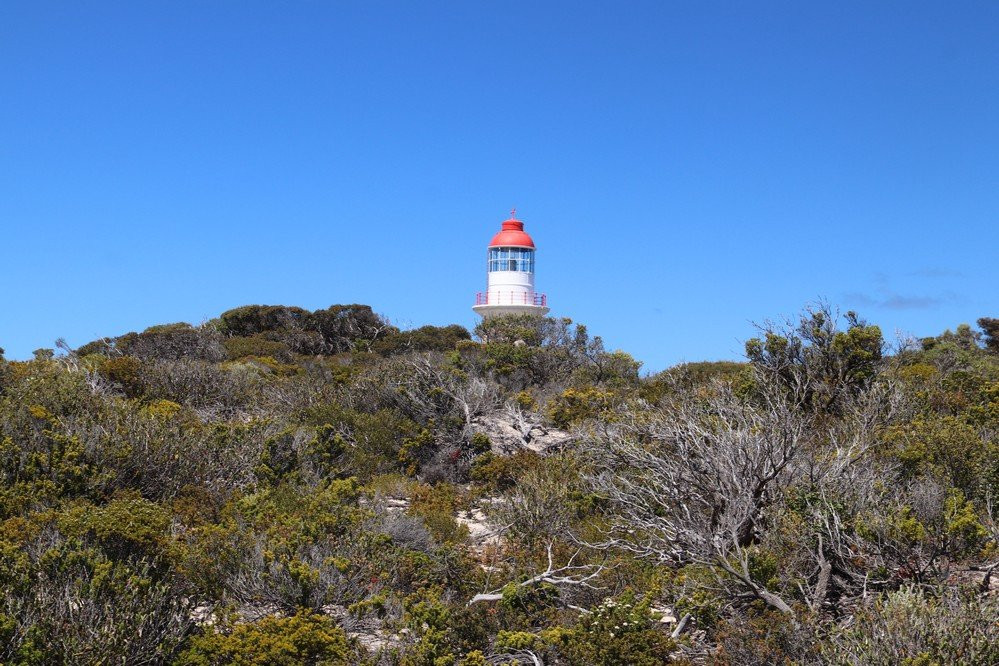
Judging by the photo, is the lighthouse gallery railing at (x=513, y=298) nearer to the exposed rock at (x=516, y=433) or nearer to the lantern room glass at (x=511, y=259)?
the lantern room glass at (x=511, y=259)

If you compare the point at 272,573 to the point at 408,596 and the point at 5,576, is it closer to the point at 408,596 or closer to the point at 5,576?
the point at 408,596

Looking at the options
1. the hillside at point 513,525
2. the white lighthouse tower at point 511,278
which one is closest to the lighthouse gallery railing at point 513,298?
the white lighthouse tower at point 511,278

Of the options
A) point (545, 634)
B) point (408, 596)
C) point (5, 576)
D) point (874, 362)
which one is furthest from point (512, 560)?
point (874, 362)

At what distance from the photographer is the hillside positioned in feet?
23.3

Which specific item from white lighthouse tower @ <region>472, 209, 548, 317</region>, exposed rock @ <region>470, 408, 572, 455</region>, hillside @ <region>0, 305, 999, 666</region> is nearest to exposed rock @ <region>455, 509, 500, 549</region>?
hillside @ <region>0, 305, 999, 666</region>

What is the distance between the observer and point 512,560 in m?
9.75

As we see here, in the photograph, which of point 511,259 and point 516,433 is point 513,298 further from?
point 516,433

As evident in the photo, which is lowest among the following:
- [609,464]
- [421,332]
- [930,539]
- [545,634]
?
[545,634]

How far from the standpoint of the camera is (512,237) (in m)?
37.9

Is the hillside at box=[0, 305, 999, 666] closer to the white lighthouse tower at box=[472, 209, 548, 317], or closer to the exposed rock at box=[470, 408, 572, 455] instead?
the exposed rock at box=[470, 408, 572, 455]

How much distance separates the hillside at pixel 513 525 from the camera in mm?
7105

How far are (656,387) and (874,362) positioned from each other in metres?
3.71

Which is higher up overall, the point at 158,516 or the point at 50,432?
the point at 50,432

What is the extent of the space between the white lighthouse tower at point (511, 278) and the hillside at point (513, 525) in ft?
70.8
